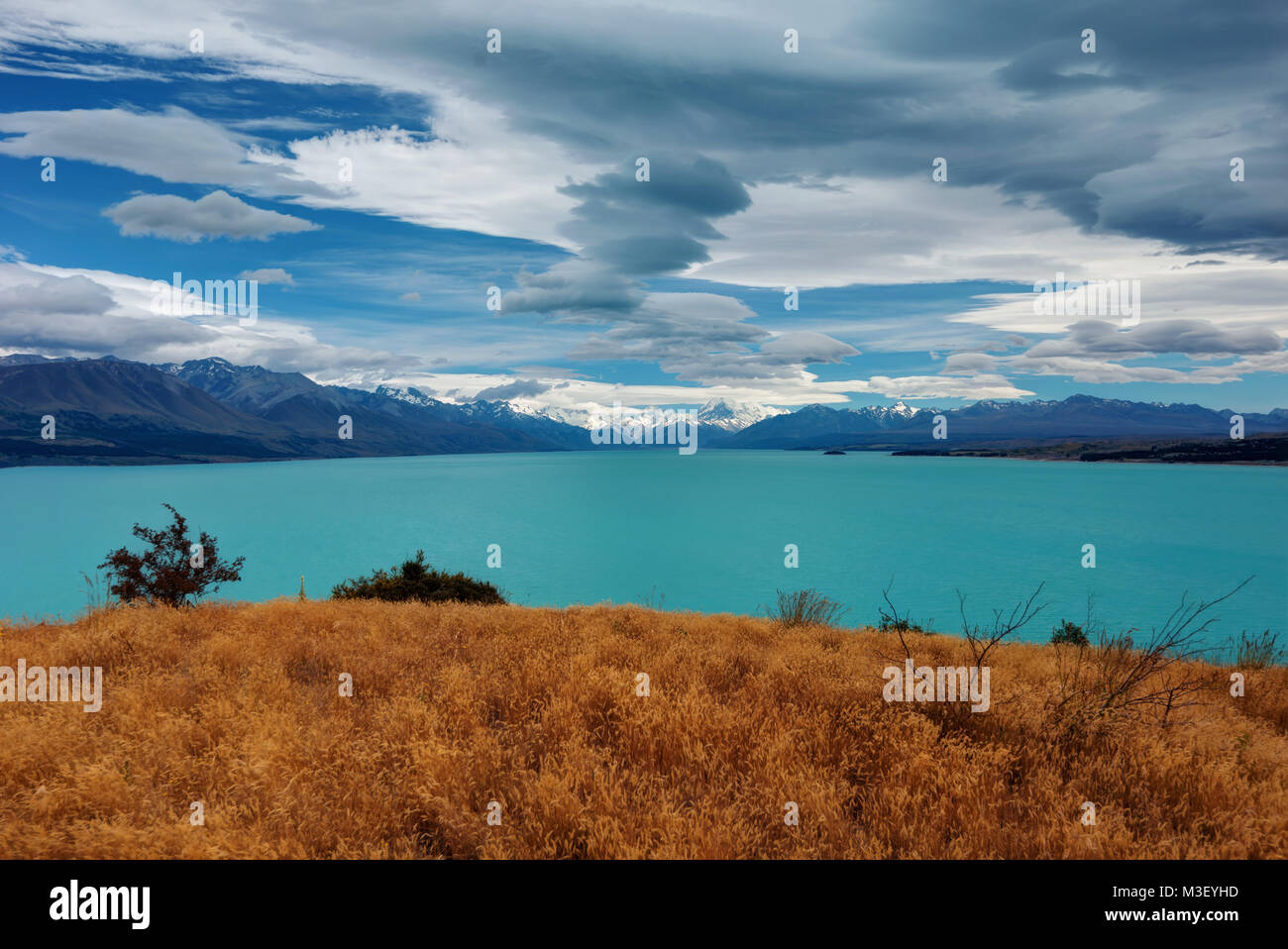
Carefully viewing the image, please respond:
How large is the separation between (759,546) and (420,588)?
3200 inches

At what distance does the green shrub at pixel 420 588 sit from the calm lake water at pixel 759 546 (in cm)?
2441

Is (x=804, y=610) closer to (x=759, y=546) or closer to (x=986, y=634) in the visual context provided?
(x=986, y=634)

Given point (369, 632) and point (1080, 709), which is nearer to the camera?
point (1080, 709)

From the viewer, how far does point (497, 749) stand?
19.1 feet

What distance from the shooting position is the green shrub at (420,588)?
25094 millimetres

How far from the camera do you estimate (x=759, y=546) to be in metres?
102

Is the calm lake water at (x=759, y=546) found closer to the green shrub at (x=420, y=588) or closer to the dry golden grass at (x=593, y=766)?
the green shrub at (x=420, y=588)

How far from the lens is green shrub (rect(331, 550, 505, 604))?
25094 millimetres
